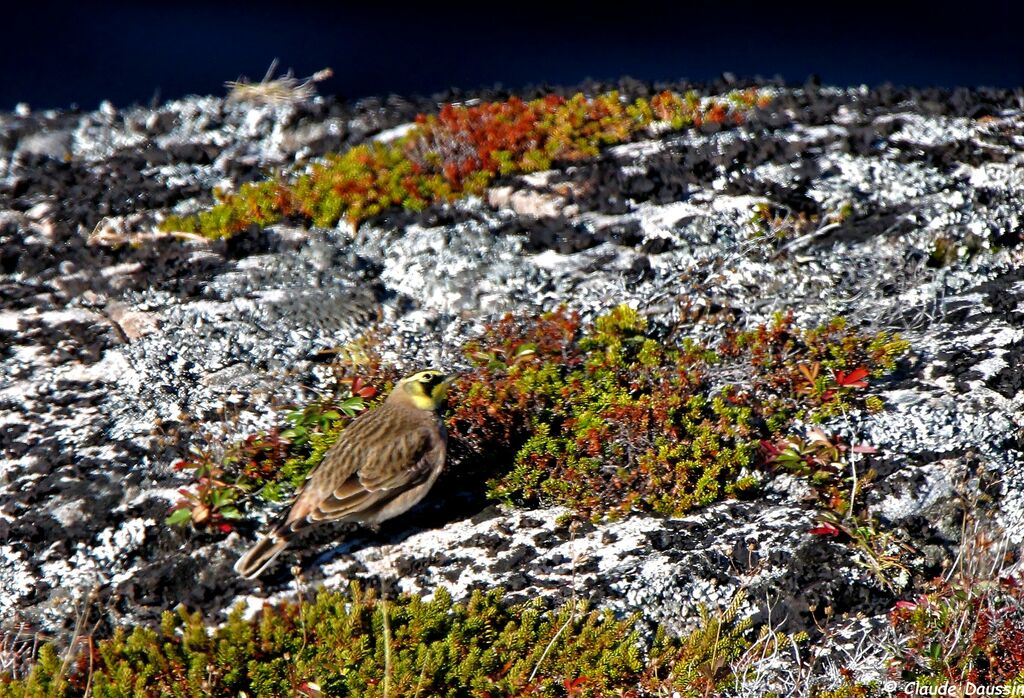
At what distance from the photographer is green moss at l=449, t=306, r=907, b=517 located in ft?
23.6

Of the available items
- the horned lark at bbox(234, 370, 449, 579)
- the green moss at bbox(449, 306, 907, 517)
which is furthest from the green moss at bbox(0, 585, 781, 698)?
the green moss at bbox(449, 306, 907, 517)

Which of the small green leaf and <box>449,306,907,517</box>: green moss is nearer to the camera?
the small green leaf

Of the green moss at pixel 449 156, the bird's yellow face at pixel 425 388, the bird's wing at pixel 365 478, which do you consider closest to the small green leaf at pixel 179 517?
the bird's wing at pixel 365 478

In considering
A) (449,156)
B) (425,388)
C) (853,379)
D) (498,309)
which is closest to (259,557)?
(425,388)

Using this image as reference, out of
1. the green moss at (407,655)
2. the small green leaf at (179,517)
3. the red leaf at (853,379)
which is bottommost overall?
the green moss at (407,655)

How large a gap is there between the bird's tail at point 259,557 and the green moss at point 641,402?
1575 mm

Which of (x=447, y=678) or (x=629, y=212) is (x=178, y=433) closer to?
(x=447, y=678)

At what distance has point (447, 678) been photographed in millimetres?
5988

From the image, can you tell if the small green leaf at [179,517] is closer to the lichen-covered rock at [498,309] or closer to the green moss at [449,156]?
the lichen-covered rock at [498,309]

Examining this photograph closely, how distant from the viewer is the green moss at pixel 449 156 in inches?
418

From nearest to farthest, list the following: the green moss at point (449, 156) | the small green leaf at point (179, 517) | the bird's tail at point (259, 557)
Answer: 1. the bird's tail at point (259, 557)
2. the small green leaf at point (179, 517)
3. the green moss at point (449, 156)

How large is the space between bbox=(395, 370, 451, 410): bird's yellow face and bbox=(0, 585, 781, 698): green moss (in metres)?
1.66

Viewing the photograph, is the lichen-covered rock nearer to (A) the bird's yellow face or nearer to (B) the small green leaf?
(B) the small green leaf

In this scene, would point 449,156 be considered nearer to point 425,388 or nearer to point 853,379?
point 425,388
